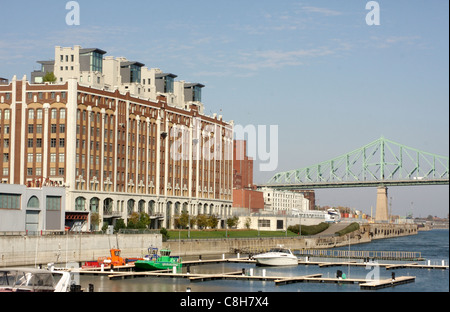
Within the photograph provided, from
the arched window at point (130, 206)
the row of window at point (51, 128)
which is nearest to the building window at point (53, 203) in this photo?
the row of window at point (51, 128)

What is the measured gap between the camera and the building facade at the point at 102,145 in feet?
440

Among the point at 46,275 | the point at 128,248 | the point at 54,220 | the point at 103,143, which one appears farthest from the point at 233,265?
the point at 46,275

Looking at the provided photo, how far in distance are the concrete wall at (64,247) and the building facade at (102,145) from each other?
1388 centimetres

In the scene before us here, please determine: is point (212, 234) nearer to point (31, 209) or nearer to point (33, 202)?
point (33, 202)

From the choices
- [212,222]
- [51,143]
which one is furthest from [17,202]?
[212,222]

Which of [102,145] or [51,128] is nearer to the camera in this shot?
[51,128]

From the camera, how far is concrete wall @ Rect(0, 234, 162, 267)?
87.5 metres

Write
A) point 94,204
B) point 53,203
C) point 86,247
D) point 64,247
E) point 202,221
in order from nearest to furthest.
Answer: point 64,247 → point 86,247 → point 53,203 → point 94,204 → point 202,221

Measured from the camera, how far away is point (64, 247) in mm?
97188

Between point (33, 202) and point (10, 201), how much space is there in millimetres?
5269

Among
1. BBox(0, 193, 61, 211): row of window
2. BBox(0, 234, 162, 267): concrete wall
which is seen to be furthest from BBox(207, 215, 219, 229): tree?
BBox(0, 193, 61, 211): row of window

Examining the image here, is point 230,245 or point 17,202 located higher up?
point 17,202

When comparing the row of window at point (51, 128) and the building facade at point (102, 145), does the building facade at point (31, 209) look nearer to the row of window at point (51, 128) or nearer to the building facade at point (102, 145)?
the building facade at point (102, 145)

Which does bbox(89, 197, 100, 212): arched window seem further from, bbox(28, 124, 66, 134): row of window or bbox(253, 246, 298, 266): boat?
bbox(253, 246, 298, 266): boat
